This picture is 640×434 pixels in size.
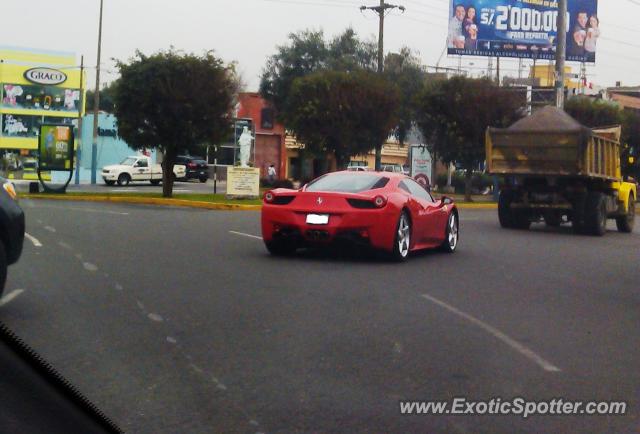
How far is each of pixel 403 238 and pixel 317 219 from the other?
136 cm

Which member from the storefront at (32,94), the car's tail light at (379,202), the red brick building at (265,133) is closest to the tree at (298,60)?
the red brick building at (265,133)

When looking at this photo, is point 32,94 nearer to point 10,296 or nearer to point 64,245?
point 64,245

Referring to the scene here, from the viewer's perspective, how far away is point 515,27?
53.8 meters

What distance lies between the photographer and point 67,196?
30.8 m

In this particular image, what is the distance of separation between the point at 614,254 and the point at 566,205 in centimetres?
488

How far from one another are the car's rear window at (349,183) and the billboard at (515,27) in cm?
4103

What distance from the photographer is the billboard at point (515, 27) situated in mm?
53406

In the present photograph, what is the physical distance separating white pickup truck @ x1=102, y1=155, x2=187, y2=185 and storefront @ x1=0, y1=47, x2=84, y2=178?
723cm

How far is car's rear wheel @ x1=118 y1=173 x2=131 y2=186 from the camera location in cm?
4862

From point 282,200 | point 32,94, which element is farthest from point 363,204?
point 32,94

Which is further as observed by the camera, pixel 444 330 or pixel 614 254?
pixel 614 254

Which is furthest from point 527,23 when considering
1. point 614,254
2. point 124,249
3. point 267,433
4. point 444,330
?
point 267,433

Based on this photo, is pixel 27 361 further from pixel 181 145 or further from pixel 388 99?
pixel 388 99

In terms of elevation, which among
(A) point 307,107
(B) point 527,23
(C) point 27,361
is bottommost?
(C) point 27,361
